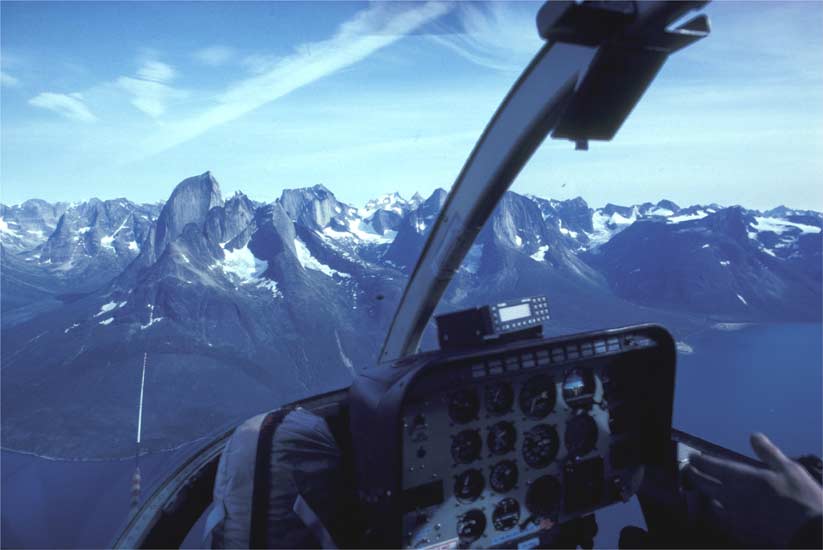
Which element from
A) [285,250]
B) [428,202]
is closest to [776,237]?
[428,202]

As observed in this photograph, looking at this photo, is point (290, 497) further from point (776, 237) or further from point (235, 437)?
point (776, 237)

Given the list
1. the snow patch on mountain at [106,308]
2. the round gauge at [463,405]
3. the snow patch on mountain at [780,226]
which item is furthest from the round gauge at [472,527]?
the snow patch on mountain at [780,226]

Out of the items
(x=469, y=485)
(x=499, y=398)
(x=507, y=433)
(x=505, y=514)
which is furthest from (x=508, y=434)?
(x=505, y=514)

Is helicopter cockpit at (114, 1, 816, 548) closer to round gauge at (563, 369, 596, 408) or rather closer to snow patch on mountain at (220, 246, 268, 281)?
round gauge at (563, 369, 596, 408)

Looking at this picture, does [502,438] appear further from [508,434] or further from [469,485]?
[469,485]

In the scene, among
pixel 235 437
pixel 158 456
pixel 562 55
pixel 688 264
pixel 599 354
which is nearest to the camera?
pixel 235 437

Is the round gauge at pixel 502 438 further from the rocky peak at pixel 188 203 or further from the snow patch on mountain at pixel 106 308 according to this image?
the rocky peak at pixel 188 203
